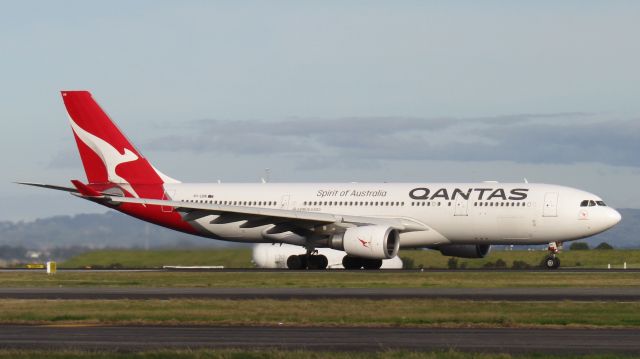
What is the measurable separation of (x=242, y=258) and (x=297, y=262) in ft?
25.3

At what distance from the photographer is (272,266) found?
6438 centimetres

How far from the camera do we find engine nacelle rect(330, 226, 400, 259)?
2152 inches

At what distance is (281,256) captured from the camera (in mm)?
64688

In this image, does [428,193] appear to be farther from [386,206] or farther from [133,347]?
[133,347]

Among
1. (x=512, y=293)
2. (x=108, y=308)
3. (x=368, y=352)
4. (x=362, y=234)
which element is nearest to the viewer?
(x=368, y=352)

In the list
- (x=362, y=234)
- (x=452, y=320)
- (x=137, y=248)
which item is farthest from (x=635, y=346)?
(x=137, y=248)

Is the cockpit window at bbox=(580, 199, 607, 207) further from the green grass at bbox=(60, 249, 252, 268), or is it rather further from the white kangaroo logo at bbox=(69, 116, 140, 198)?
the white kangaroo logo at bbox=(69, 116, 140, 198)

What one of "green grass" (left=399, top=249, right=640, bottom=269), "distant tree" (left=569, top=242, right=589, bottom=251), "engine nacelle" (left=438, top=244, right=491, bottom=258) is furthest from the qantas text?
"distant tree" (left=569, top=242, right=589, bottom=251)

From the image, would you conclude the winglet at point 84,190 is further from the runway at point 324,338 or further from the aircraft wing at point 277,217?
the runway at point 324,338

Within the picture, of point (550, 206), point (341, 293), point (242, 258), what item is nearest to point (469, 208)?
point (550, 206)

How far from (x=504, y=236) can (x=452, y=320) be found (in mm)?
29901

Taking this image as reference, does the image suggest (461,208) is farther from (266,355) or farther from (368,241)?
(266,355)

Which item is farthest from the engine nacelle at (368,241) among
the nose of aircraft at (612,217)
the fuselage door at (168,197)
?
the fuselage door at (168,197)

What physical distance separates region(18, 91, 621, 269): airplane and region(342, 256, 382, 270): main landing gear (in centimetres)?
5
